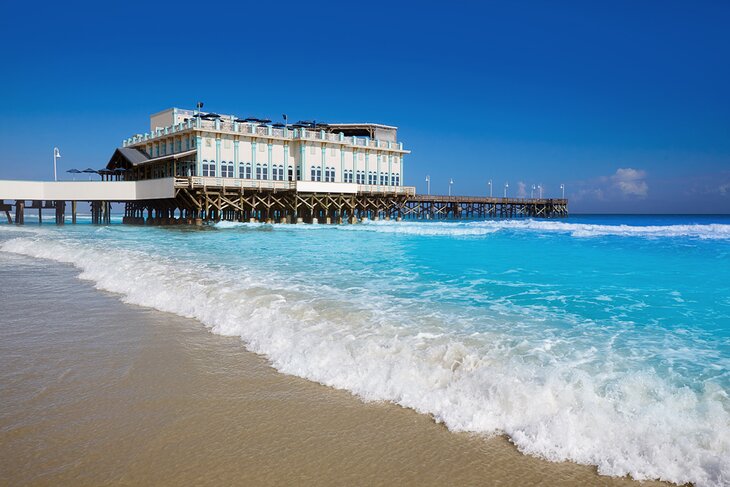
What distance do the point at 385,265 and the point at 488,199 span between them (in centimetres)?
6488

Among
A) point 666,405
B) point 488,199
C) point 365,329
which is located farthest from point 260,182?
point 488,199

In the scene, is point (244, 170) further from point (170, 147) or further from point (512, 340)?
point (512, 340)

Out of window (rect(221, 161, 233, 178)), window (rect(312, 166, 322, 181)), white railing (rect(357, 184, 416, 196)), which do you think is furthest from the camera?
white railing (rect(357, 184, 416, 196))

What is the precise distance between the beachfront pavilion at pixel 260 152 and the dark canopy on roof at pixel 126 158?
79 mm

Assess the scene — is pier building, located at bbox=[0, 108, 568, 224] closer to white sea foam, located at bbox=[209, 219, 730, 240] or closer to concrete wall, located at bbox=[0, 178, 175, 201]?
concrete wall, located at bbox=[0, 178, 175, 201]

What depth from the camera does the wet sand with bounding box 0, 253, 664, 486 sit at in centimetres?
317

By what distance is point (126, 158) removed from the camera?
141 ft

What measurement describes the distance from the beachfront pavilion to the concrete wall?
2143 millimetres

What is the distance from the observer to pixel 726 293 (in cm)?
1027

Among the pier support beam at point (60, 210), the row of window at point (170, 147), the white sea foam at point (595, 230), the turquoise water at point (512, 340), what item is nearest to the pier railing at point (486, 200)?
the white sea foam at point (595, 230)

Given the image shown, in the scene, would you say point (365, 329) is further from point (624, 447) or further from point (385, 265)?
point (385, 265)

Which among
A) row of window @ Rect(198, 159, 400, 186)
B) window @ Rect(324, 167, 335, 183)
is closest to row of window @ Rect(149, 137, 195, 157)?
row of window @ Rect(198, 159, 400, 186)

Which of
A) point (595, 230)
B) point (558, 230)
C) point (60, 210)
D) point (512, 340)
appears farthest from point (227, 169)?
point (512, 340)

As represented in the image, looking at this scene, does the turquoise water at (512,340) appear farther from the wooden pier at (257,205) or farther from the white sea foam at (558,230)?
the wooden pier at (257,205)
